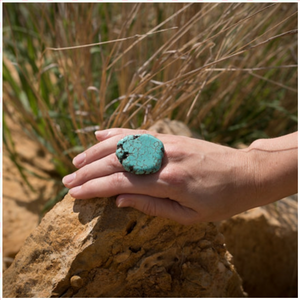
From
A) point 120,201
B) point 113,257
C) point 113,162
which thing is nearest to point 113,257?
point 113,257

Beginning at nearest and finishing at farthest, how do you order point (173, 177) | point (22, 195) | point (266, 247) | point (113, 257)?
point (173, 177) < point (113, 257) < point (266, 247) < point (22, 195)

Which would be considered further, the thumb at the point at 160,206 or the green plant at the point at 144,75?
the green plant at the point at 144,75

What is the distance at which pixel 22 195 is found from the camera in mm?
2229

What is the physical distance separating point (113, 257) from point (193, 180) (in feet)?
1.25

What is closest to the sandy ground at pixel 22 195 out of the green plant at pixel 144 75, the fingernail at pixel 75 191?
the green plant at pixel 144 75

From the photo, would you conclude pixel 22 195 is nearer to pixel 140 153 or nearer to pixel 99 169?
pixel 99 169

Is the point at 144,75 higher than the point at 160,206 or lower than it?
higher

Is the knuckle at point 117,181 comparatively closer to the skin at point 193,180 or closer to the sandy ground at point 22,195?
the skin at point 193,180

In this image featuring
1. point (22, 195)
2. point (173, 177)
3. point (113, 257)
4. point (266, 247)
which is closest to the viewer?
point (173, 177)

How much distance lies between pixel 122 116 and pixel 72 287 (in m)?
0.69

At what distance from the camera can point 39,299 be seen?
44.2 inches

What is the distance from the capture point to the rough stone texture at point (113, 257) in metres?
1.13

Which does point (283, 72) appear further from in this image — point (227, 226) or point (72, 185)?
point (72, 185)

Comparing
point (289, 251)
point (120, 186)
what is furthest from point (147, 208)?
point (289, 251)
